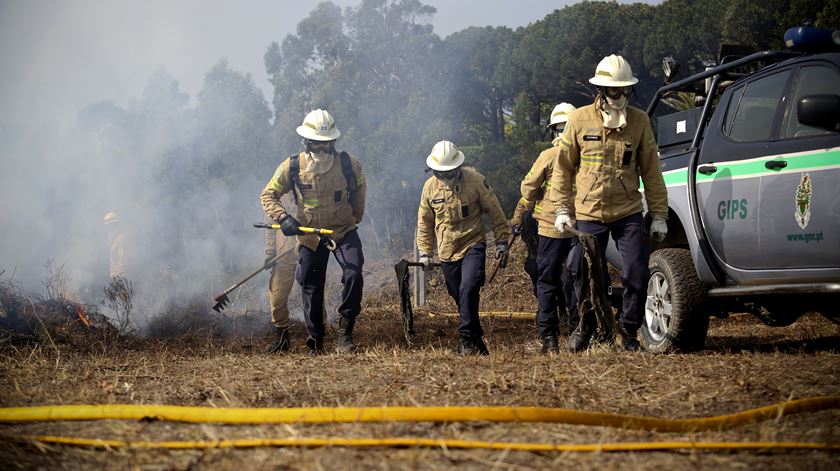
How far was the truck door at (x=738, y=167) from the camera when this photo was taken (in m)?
5.91

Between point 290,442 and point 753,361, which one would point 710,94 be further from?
point 290,442

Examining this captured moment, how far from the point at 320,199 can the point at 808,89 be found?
4236 mm

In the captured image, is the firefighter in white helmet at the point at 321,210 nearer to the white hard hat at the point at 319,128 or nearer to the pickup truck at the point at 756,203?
the white hard hat at the point at 319,128

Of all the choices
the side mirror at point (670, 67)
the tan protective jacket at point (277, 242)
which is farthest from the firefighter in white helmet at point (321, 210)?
the side mirror at point (670, 67)

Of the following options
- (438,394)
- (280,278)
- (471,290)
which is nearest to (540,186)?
(471,290)

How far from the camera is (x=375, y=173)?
2544 cm

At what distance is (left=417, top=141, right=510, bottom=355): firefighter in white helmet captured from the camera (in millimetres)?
7836

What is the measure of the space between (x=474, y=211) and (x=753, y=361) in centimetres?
311

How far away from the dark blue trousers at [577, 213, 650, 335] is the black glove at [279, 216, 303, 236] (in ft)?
8.79

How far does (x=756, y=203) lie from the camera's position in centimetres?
585

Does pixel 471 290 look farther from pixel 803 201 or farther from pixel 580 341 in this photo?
pixel 803 201

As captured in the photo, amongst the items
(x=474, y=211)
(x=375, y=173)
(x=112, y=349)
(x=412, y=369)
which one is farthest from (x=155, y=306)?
(x=375, y=173)

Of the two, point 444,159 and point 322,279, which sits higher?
point 444,159

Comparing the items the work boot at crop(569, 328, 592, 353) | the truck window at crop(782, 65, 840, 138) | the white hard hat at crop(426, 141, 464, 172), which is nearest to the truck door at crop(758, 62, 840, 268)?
the truck window at crop(782, 65, 840, 138)
